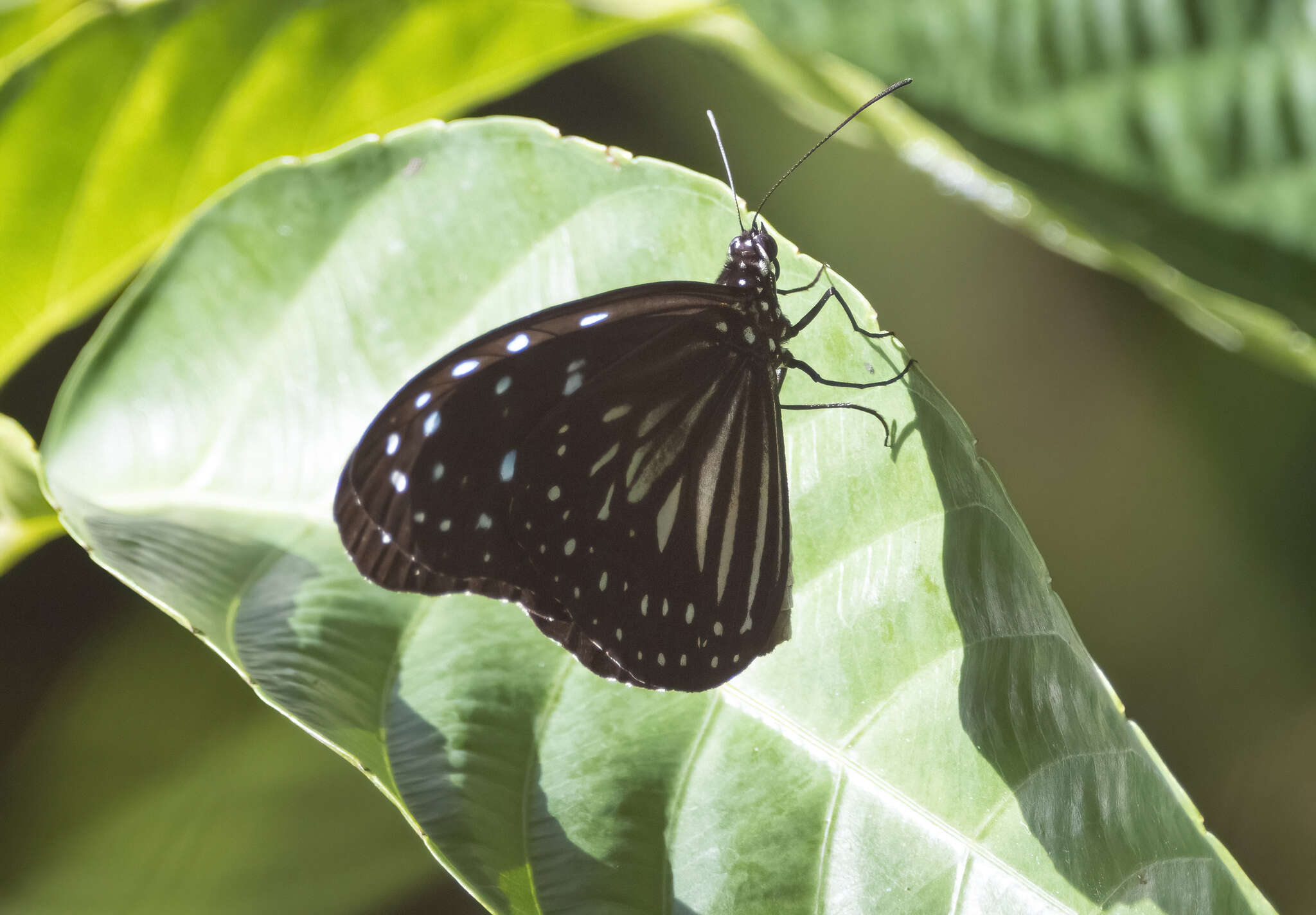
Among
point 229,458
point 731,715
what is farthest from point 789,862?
point 229,458

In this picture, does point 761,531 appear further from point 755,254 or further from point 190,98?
point 190,98

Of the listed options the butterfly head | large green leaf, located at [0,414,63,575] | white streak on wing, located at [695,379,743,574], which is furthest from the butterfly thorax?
large green leaf, located at [0,414,63,575]

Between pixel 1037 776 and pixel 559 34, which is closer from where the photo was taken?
pixel 1037 776

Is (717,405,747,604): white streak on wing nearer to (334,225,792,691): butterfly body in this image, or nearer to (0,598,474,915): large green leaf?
(334,225,792,691): butterfly body

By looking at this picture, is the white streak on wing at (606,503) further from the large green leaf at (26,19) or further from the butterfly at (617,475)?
the large green leaf at (26,19)

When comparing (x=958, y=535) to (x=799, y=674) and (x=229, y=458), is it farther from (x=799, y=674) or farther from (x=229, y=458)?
(x=229, y=458)

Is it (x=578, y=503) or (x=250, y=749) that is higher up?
(x=578, y=503)
